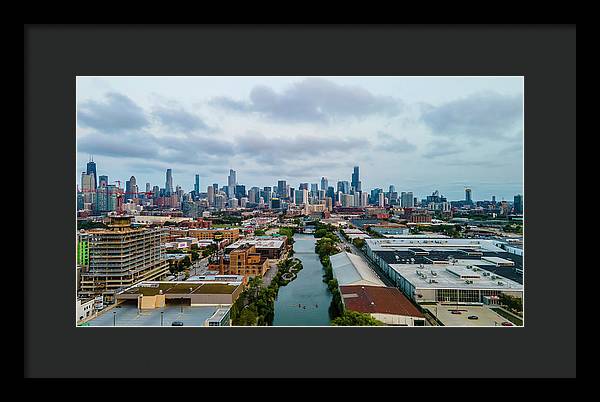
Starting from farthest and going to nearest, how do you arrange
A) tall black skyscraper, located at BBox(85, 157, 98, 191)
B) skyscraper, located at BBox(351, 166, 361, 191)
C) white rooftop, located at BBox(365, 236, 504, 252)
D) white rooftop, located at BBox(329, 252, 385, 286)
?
white rooftop, located at BBox(365, 236, 504, 252) → skyscraper, located at BBox(351, 166, 361, 191) → white rooftop, located at BBox(329, 252, 385, 286) → tall black skyscraper, located at BBox(85, 157, 98, 191)

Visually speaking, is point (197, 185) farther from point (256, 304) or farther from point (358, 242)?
point (358, 242)

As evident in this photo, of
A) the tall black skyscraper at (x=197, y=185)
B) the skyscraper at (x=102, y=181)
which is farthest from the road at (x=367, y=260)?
the skyscraper at (x=102, y=181)

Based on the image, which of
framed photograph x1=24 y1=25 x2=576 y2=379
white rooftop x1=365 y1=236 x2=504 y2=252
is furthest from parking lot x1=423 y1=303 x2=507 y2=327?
white rooftop x1=365 y1=236 x2=504 y2=252

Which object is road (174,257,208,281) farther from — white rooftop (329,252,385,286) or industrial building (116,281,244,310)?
white rooftop (329,252,385,286)

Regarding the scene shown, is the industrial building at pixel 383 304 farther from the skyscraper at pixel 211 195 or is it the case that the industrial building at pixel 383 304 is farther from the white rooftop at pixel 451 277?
the skyscraper at pixel 211 195
